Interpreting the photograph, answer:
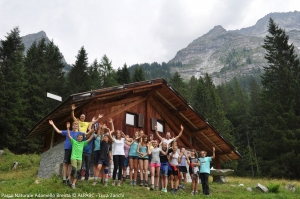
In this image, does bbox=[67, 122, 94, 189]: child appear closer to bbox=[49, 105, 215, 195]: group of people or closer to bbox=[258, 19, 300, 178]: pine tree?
bbox=[49, 105, 215, 195]: group of people

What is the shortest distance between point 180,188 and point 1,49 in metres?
25.6

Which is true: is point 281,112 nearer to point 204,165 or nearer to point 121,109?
point 121,109

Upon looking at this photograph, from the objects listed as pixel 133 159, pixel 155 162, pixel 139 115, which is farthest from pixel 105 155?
pixel 139 115

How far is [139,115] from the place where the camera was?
14688mm

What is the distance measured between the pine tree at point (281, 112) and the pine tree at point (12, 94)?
80.0 ft

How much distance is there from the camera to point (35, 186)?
8.26m

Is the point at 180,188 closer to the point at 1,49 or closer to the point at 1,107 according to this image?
the point at 1,107

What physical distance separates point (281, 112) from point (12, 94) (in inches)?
1041

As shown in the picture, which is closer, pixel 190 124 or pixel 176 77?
pixel 190 124

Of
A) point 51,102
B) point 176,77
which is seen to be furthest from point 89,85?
point 176,77

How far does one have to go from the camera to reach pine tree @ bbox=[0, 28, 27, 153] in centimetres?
2398

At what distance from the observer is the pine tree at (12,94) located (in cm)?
2398

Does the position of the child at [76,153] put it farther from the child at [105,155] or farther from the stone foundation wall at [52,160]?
the stone foundation wall at [52,160]

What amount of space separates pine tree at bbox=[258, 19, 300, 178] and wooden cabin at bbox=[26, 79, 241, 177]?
323 inches
